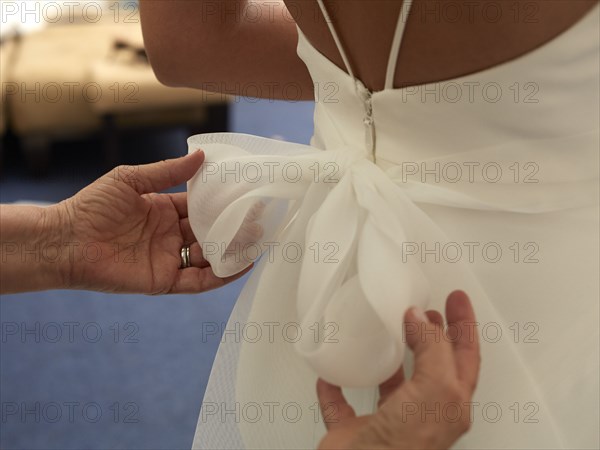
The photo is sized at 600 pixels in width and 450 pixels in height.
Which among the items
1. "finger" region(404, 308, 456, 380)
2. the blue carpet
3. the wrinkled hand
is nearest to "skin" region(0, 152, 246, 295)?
the wrinkled hand

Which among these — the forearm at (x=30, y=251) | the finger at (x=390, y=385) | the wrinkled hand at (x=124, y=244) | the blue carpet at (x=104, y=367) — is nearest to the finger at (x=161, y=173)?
the wrinkled hand at (x=124, y=244)

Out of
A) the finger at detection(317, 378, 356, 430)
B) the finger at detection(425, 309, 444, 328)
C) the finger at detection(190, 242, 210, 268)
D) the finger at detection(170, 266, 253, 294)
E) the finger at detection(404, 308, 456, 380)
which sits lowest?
the finger at detection(317, 378, 356, 430)

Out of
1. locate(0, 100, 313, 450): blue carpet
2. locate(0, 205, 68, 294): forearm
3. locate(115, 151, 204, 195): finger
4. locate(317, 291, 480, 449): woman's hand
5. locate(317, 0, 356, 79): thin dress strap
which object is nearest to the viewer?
locate(317, 291, 480, 449): woman's hand

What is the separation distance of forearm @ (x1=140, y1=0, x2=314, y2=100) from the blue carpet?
1287 millimetres

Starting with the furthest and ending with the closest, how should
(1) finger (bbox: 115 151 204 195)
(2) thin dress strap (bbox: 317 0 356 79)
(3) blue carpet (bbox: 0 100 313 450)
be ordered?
1. (3) blue carpet (bbox: 0 100 313 450)
2. (1) finger (bbox: 115 151 204 195)
3. (2) thin dress strap (bbox: 317 0 356 79)

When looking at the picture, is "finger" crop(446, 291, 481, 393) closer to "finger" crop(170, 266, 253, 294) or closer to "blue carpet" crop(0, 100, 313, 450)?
"finger" crop(170, 266, 253, 294)

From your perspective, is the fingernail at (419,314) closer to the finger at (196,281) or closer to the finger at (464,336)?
the finger at (464,336)

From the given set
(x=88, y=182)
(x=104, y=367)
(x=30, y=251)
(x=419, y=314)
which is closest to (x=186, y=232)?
(x=30, y=251)

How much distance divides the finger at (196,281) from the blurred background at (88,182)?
1208 millimetres

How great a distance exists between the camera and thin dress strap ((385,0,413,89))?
2.14 ft

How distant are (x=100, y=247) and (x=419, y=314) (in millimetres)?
481

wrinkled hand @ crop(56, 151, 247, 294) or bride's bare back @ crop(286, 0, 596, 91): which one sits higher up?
bride's bare back @ crop(286, 0, 596, 91)

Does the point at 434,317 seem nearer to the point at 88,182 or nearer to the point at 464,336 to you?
the point at 464,336

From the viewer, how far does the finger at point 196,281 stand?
0.94 metres
